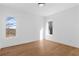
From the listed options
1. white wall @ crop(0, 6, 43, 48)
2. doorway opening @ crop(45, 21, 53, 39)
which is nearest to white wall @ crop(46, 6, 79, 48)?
doorway opening @ crop(45, 21, 53, 39)

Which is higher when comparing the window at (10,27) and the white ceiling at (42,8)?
the white ceiling at (42,8)

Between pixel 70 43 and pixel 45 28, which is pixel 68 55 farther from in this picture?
pixel 45 28

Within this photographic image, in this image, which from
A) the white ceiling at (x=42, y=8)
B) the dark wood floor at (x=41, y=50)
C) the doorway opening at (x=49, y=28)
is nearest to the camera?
the white ceiling at (x=42, y=8)

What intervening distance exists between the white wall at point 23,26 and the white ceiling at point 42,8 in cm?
12

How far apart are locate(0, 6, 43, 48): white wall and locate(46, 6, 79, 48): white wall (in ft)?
1.15

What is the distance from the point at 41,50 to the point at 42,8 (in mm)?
953

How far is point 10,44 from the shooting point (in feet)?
7.54

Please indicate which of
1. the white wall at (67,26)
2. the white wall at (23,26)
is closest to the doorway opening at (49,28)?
the white wall at (67,26)

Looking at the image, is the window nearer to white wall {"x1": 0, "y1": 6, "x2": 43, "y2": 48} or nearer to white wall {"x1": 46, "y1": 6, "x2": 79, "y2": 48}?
white wall {"x1": 0, "y1": 6, "x2": 43, "y2": 48}

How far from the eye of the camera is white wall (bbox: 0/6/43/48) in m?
2.20

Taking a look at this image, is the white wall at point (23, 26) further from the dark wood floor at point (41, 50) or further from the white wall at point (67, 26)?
the white wall at point (67, 26)

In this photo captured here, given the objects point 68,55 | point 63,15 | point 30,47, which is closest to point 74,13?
point 63,15

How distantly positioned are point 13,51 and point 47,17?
1116mm

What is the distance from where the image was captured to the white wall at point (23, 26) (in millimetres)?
2203
